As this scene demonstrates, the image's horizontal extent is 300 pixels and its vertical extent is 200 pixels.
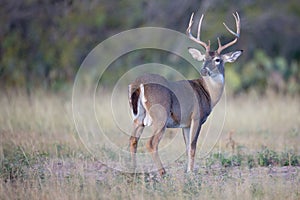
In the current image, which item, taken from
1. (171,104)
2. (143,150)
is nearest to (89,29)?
(143,150)

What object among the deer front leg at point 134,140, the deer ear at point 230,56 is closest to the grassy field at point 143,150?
the deer front leg at point 134,140

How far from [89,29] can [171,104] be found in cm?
1105

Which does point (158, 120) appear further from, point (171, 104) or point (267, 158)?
point (267, 158)

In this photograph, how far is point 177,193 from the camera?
274 inches

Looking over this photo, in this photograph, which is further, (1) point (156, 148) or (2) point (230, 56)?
(2) point (230, 56)

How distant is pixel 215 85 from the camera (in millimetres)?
9656

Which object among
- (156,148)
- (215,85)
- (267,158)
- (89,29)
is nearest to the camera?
(156,148)

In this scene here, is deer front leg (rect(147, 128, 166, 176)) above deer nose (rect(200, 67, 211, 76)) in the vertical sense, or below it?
below

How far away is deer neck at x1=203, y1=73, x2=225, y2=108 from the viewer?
31.4 ft

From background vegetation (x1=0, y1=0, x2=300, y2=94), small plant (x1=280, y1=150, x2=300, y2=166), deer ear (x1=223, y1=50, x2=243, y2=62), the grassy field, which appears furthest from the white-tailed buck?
background vegetation (x1=0, y1=0, x2=300, y2=94)

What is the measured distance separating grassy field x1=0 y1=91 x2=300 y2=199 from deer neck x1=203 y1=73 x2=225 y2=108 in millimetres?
808

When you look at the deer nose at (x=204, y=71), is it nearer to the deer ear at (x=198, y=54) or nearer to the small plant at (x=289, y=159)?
the deer ear at (x=198, y=54)

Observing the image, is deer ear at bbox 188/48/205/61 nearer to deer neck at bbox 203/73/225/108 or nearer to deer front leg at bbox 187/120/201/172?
deer neck at bbox 203/73/225/108

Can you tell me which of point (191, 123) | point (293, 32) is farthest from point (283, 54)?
point (191, 123)
